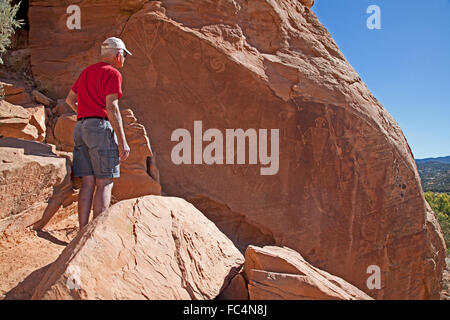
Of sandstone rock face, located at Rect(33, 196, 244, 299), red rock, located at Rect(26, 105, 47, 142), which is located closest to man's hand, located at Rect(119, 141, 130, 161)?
sandstone rock face, located at Rect(33, 196, 244, 299)

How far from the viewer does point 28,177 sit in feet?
10.3

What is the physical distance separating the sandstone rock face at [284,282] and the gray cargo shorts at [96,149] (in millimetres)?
1477

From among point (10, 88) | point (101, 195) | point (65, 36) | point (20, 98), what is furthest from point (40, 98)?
point (101, 195)

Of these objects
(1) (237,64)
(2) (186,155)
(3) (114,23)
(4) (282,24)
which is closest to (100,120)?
(2) (186,155)

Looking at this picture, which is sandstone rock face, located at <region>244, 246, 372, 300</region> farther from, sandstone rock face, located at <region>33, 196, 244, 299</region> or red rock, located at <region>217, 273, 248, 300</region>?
sandstone rock face, located at <region>33, 196, 244, 299</region>

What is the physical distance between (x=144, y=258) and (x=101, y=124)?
134 cm

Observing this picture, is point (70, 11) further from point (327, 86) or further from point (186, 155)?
point (327, 86)

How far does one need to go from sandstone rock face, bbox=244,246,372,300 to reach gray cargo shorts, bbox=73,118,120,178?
1.48 m

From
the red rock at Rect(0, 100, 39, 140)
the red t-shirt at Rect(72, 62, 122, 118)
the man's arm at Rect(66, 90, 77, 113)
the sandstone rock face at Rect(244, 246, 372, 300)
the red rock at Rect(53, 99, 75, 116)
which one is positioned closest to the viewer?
the sandstone rock face at Rect(244, 246, 372, 300)

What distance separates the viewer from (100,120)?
283 centimetres

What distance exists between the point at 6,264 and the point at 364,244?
4.85 metres

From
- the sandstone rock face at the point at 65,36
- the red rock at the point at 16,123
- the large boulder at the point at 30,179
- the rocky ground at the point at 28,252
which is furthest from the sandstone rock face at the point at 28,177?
the sandstone rock face at the point at 65,36

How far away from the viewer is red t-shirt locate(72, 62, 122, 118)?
8.95 ft

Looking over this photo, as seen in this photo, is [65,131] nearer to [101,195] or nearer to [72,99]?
[72,99]
